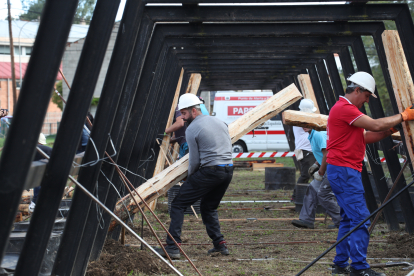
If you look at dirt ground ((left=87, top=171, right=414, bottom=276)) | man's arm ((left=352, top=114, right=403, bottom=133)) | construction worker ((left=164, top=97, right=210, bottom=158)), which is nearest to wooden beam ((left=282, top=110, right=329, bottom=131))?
man's arm ((left=352, top=114, right=403, bottom=133))

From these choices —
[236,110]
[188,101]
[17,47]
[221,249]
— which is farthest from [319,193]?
[236,110]

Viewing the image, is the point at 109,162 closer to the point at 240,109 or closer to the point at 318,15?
the point at 318,15

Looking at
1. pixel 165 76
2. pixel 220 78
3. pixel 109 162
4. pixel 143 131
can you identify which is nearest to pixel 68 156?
pixel 109 162

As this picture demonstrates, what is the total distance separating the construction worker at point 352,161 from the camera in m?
4.89

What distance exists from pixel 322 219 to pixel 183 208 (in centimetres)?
389

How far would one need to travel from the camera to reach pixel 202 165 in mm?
6219

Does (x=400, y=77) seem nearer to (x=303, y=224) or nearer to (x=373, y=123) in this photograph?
(x=373, y=123)

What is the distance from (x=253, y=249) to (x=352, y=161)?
7.53 ft

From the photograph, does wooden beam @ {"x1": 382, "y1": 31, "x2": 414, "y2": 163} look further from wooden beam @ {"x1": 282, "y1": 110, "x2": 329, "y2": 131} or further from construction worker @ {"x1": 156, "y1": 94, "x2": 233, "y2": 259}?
construction worker @ {"x1": 156, "y1": 94, "x2": 233, "y2": 259}

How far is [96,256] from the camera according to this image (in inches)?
211

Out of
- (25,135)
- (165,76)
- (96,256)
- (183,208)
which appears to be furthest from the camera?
(165,76)

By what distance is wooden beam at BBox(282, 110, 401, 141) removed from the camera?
5730 millimetres

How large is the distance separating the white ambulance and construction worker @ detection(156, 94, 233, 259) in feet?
55.1

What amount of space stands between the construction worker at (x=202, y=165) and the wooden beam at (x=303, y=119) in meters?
0.94
